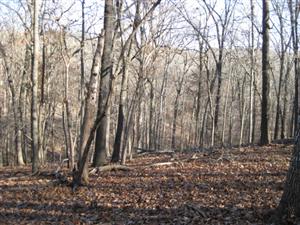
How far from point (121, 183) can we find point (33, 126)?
487cm

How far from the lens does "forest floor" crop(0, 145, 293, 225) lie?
6.70m

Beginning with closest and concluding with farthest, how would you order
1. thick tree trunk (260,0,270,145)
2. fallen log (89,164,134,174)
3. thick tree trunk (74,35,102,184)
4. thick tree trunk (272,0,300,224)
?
thick tree trunk (272,0,300,224) < thick tree trunk (74,35,102,184) < fallen log (89,164,134,174) < thick tree trunk (260,0,270,145)

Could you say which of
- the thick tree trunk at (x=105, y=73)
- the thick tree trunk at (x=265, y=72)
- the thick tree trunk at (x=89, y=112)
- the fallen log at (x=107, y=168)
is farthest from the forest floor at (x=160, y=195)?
the thick tree trunk at (x=265, y=72)

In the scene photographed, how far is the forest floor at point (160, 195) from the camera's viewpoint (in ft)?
22.0

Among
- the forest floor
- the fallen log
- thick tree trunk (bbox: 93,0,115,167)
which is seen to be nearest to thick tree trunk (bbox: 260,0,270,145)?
the forest floor

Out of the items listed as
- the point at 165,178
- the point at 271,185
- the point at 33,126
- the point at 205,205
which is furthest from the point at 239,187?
the point at 33,126

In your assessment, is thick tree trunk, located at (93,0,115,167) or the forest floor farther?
thick tree trunk, located at (93,0,115,167)

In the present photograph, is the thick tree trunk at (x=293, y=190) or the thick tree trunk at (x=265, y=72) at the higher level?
the thick tree trunk at (x=265, y=72)

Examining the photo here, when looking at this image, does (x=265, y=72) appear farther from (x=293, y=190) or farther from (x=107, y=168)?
(x=293, y=190)

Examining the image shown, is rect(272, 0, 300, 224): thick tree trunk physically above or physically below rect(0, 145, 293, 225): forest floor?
above

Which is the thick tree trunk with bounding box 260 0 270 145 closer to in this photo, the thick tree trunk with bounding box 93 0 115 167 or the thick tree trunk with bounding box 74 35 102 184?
the thick tree trunk with bounding box 93 0 115 167

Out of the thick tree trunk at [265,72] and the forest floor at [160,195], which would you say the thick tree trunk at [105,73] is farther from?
the thick tree trunk at [265,72]

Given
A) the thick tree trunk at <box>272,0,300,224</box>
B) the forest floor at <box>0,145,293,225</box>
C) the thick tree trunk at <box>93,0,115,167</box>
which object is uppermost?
the thick tree trunk at <box>93,0,115,167</box>

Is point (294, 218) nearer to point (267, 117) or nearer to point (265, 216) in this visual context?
point (265, 216)
